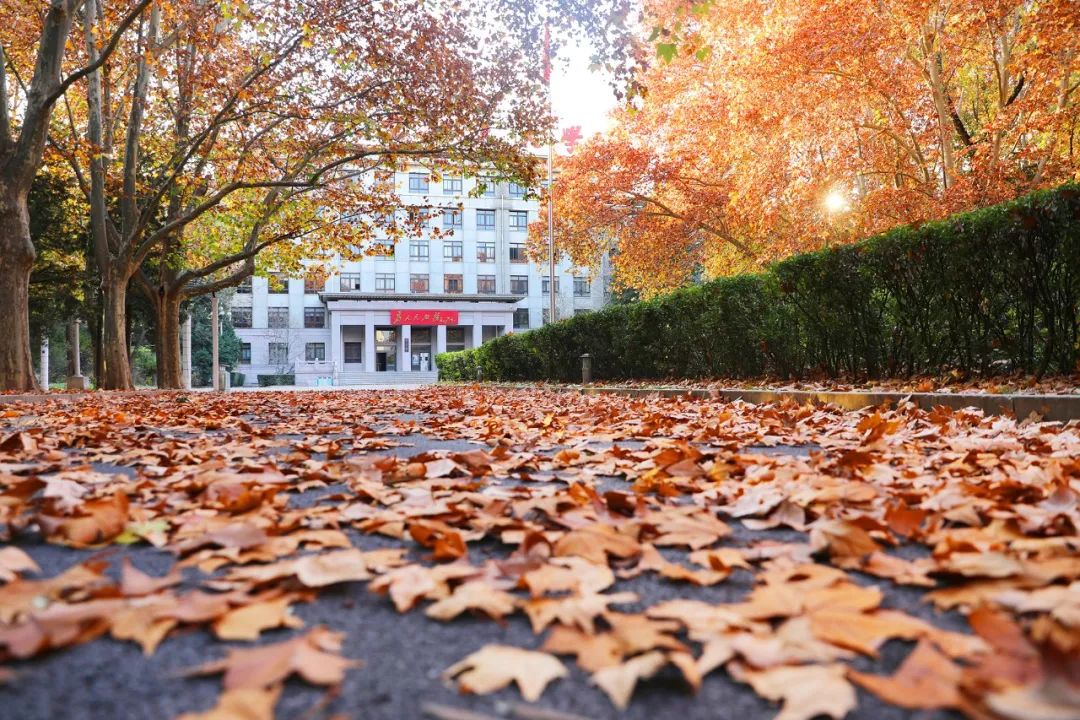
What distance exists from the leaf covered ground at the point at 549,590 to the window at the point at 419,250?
57.1 m

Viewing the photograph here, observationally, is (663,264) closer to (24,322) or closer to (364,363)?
(24,322)

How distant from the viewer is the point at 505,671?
1.23 meters

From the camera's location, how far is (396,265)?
58.8 m

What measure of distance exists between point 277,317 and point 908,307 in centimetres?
5750

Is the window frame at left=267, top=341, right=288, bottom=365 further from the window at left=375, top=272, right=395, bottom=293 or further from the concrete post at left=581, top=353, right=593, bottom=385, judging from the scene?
the concrete post at left=581, top=353, right=593, bottom=385

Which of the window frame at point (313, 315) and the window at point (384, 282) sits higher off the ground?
the window at point (384, 282)

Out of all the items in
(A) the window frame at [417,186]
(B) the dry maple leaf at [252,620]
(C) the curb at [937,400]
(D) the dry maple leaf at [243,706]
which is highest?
(A) the window frame at [417,186]

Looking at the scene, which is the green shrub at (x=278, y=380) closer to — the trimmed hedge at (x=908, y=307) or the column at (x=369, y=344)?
the column at (x=369, y=344)

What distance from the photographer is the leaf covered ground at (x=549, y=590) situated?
1.15 m

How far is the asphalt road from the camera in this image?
3.68 feet

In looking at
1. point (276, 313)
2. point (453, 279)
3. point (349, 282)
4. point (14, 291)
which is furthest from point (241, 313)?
point (14, 291)

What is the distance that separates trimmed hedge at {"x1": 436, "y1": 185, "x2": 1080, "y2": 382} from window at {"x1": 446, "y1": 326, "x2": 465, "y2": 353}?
50675 mm

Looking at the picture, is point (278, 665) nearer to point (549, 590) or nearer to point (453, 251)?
point (549, 590)

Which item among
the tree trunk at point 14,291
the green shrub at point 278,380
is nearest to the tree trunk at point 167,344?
the tree trunk at point 14,291
